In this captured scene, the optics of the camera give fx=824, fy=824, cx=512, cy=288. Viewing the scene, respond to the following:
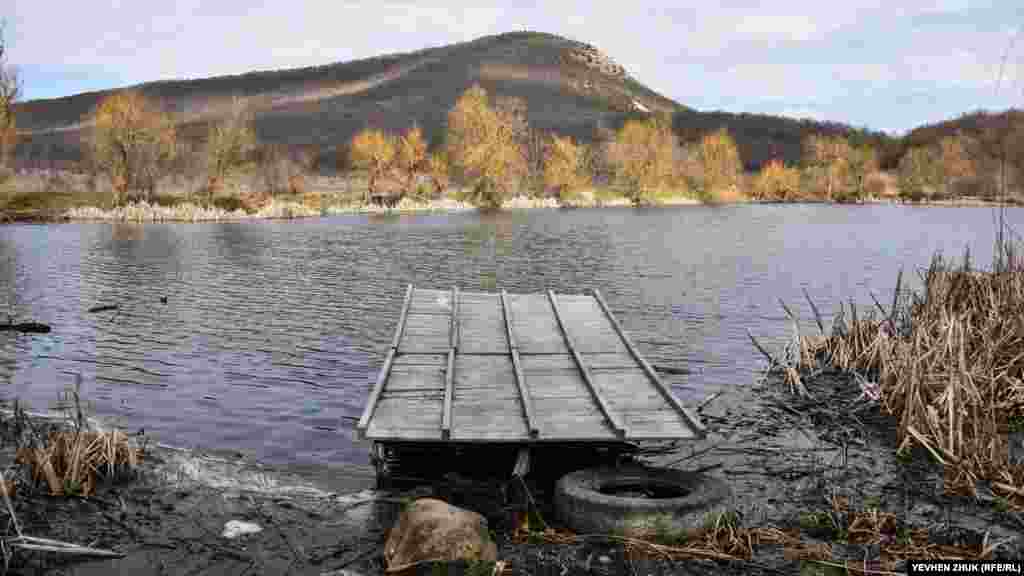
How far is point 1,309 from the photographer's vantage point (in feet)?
84.7

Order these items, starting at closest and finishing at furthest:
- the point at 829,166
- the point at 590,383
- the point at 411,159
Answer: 1. the point at 590,383
2. the point at 411,159
3. the point at 829,166

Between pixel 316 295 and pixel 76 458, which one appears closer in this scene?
pixel 76 458

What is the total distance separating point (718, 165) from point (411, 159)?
50.5 m

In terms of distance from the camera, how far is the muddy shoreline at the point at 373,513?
883cm

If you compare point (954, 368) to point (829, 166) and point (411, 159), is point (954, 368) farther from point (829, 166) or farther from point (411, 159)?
point (829, 166)

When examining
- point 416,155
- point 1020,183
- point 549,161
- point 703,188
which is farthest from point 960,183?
point 1020,183

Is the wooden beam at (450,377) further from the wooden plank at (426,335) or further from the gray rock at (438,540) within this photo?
the gray rock at (438,540)

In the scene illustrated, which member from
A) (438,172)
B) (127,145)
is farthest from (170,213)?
(438,172)

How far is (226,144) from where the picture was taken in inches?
3007

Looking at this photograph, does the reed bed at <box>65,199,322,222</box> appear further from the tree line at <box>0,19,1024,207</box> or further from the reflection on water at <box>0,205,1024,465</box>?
the reflection on water at <box>0,205,1024,465</box>

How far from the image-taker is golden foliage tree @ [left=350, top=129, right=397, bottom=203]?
298 feet

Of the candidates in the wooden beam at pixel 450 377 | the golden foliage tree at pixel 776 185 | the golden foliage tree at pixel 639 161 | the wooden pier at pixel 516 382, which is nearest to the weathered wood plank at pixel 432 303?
the wooden pier at pixel 516 382

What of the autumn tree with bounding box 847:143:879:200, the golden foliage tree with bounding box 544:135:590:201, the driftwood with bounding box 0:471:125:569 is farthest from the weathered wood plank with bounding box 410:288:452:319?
the autumn tree with bounding box 847:143:879:200

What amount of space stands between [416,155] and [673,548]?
288ft
